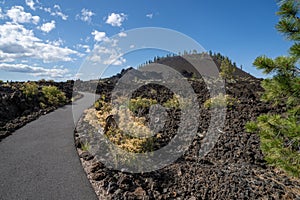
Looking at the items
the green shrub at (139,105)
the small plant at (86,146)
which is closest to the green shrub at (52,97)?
the green shrub at (139,105)

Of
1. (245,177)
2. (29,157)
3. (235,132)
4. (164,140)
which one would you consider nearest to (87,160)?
(29,157)

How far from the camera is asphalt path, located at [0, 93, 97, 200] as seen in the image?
12.1 feet

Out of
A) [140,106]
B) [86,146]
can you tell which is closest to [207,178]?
[86,146]

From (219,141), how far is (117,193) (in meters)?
3.69

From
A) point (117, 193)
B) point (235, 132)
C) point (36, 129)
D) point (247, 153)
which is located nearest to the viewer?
point (117, 193)

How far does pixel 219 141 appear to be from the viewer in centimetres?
620

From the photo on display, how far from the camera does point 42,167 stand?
458cm

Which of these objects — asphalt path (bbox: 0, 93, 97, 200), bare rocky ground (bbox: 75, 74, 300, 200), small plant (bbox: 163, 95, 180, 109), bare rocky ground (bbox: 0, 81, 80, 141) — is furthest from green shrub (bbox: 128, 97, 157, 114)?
bare rocky ground (bbox: 0, 81, 80, 141)

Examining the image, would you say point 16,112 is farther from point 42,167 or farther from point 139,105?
point 42,167

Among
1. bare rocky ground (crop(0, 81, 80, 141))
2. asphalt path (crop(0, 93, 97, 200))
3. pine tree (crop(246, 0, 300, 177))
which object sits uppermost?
pine tree (crop(246, 0, 300, 177))

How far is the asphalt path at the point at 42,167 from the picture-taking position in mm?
3691

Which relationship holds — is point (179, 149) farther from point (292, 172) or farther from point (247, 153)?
point (292, 172)

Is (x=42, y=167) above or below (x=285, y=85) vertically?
below

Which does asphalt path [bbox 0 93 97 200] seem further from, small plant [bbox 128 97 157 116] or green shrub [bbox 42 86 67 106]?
green shrub [bbox 42 86 67 106]
